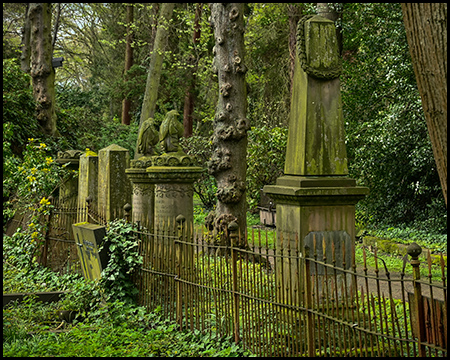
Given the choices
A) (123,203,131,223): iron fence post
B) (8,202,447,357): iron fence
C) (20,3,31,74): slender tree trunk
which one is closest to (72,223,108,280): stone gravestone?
(123,203,131,223): iron fence post

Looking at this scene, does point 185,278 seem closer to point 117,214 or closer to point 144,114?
point 117,214

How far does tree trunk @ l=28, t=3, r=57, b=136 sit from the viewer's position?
1521 centimetres

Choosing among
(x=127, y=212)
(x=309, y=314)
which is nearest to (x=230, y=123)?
(x=127, y=212)

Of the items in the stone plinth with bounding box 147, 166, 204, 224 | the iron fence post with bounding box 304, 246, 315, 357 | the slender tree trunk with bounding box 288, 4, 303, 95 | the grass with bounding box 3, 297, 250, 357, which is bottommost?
the grass with bounding box 3, 297, 250, 357

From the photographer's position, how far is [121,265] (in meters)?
7.26

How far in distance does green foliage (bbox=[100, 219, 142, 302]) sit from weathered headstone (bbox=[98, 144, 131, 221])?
1851 millimetres

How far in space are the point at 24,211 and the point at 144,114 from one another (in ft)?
31.1

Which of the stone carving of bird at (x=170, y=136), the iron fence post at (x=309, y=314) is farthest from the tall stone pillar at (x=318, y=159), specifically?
the stone carving of bird at (x=170, y=136)

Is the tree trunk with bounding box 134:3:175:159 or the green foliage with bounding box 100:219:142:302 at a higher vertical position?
the tree trunk with bounding box 134:3:175:159

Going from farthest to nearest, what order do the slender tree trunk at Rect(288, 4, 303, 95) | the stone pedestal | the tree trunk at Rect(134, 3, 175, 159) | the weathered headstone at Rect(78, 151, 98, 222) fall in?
the tree trunk at Rect(134, 3, 175, 159), the slender tree trunk at Rect(288, 4, 303, 95), the weathered headstone at Rect(78, 151, 98, 222), the stone pedestal

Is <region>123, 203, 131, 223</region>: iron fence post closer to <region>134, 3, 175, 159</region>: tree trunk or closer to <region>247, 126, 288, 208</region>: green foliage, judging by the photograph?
<region>247, 126, 288, 208</region>: green foliage

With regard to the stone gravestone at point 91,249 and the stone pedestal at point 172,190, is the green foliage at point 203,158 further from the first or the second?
the stone gravestone at point 91,249

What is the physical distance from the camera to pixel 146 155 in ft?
35.9

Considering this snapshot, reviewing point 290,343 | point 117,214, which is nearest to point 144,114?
point 117,214
